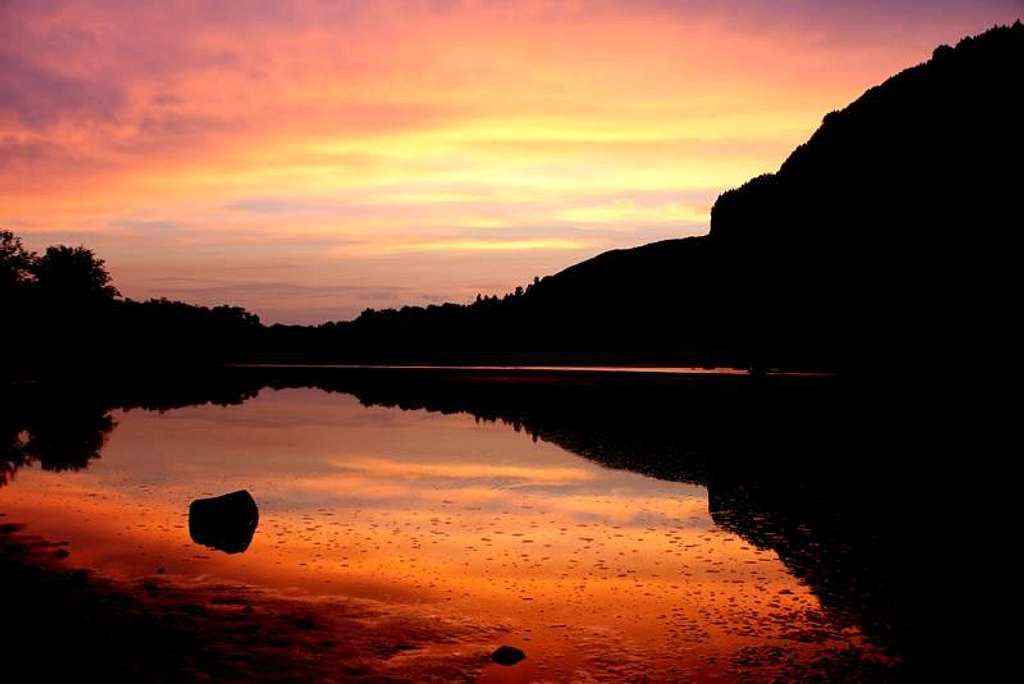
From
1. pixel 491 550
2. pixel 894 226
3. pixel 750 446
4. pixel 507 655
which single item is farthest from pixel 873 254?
pixel 507 655

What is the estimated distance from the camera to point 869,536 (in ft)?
76.8

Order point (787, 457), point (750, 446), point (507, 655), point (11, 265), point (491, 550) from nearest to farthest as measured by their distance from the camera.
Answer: point (507, 655) < point (491, 550) < point (787, 457) < point (750, 446) < point (11, 265)

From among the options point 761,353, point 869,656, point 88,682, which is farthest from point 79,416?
point 761,353

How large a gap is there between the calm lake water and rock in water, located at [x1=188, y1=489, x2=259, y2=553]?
426mm

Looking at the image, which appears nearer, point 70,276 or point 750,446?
point 750,446

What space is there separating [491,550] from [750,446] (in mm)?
26366

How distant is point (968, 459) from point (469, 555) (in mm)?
26583

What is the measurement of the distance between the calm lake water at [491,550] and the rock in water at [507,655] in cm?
22

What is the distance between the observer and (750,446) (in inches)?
1740

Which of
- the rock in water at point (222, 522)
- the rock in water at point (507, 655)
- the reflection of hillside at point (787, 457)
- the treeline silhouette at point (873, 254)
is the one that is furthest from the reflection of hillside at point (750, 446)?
the treeline silhouette at point (873, 254)

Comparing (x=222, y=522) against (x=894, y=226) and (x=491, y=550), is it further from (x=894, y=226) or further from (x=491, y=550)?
(x=894, y=226)

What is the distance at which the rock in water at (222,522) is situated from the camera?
859 inches

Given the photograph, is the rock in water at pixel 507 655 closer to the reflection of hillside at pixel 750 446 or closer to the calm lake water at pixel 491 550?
the calm lake water at pixel 491 550

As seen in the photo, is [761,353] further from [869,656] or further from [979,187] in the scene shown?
[869,656]
